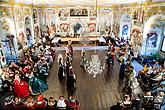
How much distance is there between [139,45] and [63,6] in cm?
1091

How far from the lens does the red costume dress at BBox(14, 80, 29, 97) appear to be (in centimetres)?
718

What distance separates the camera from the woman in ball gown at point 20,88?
282 inches

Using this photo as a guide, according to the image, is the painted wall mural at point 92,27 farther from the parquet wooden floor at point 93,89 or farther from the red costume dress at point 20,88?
the red costume dress at point 20,88

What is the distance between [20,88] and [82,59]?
5.21 m

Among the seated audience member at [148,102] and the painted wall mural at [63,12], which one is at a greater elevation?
the painted wall mural at [63,12]

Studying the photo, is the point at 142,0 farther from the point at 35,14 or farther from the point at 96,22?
the point at 35,14

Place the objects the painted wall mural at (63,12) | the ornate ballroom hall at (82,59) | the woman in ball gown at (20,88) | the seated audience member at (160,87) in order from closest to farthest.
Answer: the ornate ballroom hall at (82,59)
the woman in ball gown at (20,88)
the seated audience member at (160,87)
the painted wall mural at (63,12)

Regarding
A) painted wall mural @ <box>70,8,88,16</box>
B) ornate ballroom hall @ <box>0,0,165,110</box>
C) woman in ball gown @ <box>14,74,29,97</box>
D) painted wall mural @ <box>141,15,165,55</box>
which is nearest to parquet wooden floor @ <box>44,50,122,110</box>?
ornate ballroom hall @ <box>0,0,165,110</box>

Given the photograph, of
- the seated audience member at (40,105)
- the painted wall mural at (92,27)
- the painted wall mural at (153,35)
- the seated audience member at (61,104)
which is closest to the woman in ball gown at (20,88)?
the seated audience member at (40,105)

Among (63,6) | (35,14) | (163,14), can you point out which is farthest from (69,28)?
(163,14)

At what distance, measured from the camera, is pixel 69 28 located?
20.5 metres

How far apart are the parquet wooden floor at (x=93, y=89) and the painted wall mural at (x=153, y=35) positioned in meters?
3.21

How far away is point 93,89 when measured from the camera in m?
8.33

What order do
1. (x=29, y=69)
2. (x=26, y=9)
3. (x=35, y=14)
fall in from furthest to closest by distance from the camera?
(x=35, y=14)
(x=26, y=9)
(x=29, y=69)
